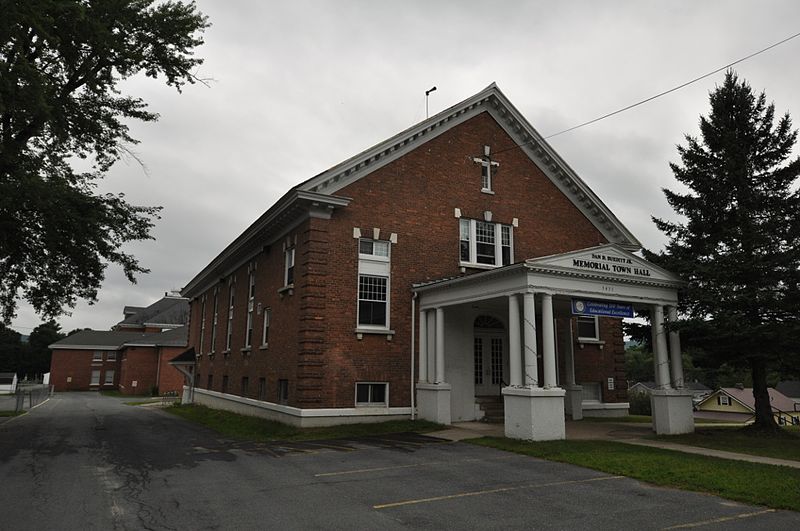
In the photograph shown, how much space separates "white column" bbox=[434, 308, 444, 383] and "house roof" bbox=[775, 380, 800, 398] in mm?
73775

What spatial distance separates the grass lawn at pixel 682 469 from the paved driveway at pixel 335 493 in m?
0.44

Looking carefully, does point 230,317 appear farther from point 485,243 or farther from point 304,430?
point 485,243

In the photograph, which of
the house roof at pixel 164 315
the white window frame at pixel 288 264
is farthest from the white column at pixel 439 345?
the house roof at pixel 164 315

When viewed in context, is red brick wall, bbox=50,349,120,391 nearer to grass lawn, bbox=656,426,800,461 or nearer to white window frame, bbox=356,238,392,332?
white window frame, bbox=356,238,392,332

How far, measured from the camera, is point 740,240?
55.0ft

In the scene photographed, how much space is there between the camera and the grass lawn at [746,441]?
13.3m

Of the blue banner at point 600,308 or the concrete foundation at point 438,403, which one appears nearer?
Result: the blue banner at point 600,308

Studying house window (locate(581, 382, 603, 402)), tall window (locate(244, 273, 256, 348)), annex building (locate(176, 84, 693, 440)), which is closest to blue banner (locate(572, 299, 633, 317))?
annex building (locate(176, 84, 693, 440))

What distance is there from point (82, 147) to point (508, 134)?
15.6 meters

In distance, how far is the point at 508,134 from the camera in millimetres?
22938

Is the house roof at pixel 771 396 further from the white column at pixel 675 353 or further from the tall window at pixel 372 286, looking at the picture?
the tall window at pixel 372 286

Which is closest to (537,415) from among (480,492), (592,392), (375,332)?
(480,492)

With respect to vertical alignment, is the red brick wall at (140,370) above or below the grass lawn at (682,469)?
above

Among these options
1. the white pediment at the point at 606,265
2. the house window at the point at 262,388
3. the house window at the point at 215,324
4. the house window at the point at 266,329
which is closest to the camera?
the white pediment at the point at 606,265
